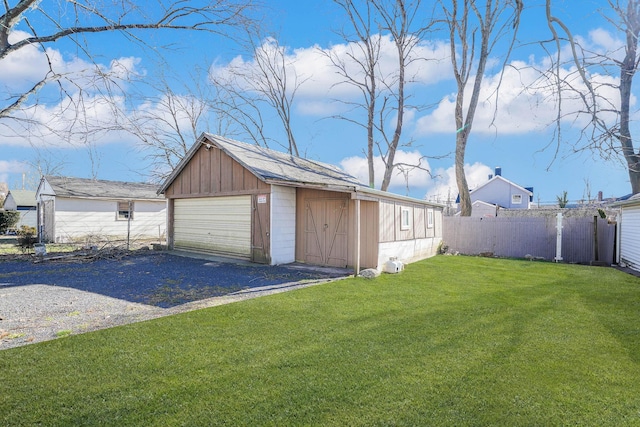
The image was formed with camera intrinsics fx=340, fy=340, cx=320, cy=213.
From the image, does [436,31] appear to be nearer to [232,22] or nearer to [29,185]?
[232,22]

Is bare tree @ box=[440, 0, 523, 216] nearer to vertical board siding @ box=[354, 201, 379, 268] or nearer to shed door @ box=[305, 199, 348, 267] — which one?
vertical board siding @ box=[354, 201, 379, 268]

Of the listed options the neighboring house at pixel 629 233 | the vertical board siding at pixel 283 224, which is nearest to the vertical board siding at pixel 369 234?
the vertical board siding at pixel 283 224

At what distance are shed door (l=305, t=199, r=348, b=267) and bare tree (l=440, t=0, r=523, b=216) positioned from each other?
30.7 ft

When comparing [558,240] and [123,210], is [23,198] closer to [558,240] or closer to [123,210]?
[123,210]

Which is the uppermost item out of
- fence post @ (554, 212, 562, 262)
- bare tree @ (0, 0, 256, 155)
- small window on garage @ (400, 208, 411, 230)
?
bare tree @ (0, 0, 256, 155)

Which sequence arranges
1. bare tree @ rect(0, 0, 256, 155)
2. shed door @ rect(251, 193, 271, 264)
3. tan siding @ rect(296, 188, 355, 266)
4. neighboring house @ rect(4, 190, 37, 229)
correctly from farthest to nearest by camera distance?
neighboring house @ rect(4, 190, 37, 229) < shed door @ rect(251, 193, 271, 264) < tan siding @ rect(296, 188, 355, 266) < bare tree @ rect(0, 0, 256, 155)

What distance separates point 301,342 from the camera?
412 centimetres

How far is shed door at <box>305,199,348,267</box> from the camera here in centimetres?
997

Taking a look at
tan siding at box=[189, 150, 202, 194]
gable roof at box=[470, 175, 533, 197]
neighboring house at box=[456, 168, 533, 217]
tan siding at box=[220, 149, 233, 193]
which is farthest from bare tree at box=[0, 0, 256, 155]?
gable roof at box=[470, 175, 533, 197]

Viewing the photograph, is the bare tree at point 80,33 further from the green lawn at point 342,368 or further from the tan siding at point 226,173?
the tan siding at point 226,173

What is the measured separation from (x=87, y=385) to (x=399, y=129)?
18.0 metres

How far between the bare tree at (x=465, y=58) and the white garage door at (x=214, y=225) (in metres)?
11.1

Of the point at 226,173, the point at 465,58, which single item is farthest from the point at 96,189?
the point at 465,58

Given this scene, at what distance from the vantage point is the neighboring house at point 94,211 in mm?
16953
